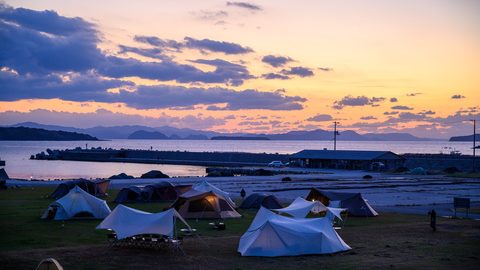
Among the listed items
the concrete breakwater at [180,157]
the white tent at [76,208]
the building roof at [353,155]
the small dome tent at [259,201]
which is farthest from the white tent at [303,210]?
the concrete breakwater at [180,157]

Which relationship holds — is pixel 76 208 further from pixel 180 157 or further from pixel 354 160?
pixel 180 157

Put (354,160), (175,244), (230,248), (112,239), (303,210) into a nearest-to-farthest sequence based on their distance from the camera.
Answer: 1. (175,244)
2. (230,248)
3. (112,239)
4. (303,210)
5. (354,160)

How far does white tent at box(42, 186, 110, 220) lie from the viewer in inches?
1239

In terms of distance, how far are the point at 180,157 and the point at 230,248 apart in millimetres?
134859

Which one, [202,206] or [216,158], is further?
[216,158]

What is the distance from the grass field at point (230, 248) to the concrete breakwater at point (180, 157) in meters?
98.4

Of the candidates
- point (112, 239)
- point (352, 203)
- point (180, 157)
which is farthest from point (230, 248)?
point (180, 157)

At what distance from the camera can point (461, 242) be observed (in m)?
24.5

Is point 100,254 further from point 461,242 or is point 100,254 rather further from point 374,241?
point 461,242

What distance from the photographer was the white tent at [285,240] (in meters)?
21.2

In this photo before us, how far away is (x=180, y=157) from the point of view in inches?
6171

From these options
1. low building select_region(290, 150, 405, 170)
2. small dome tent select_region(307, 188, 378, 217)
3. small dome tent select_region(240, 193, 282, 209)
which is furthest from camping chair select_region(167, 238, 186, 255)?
low building select_region(290, 150, 405, 170)

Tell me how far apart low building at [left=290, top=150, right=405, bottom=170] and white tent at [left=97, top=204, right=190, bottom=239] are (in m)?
75.3

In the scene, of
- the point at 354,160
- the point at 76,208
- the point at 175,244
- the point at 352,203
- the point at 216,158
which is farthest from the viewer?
the point at 216,158
